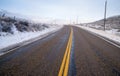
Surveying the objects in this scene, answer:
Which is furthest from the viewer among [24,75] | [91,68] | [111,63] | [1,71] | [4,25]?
[4,25]

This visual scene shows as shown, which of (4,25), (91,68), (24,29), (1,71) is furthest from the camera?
(24,29)

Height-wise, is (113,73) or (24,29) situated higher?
(24,29)

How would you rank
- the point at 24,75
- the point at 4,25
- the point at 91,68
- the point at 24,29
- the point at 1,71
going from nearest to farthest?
the point at 24,75 < the point at 1,71 < the point at 91,68 < the point at 4,25 < the point at 24,29

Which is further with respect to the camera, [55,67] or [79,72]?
[55,67]

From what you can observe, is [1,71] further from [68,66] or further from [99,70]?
[99,70]

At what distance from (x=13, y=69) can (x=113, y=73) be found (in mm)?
3962

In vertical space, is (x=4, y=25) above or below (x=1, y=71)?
above

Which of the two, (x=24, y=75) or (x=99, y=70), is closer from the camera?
(x=24, y=75)

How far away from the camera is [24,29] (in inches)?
906

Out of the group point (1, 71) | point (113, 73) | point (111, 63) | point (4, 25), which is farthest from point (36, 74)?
point (4, 25)

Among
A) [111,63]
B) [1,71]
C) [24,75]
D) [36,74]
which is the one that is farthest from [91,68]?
[1,71]

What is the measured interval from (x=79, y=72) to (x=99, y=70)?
89 centimetres

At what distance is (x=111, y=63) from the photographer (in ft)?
20.7

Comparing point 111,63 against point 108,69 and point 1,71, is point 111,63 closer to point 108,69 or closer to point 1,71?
point 108,69
